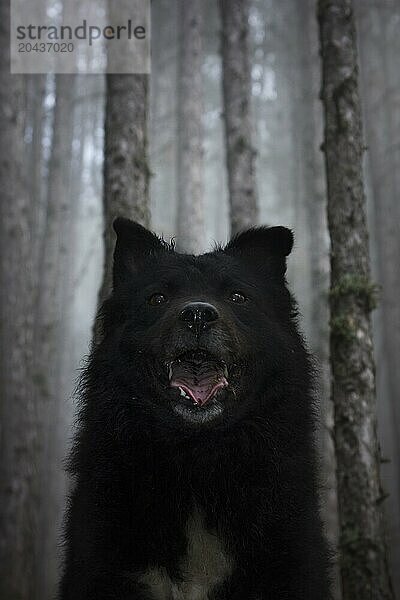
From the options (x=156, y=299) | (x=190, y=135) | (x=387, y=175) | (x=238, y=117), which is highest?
(x=387, y=175)

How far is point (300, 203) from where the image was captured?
2455 cm

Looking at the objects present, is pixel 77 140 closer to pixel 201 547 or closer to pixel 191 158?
pixel 191 158

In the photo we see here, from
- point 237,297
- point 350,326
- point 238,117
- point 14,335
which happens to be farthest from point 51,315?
point 237,297

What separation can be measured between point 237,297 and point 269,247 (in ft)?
1.97

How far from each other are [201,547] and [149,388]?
37.3 inches

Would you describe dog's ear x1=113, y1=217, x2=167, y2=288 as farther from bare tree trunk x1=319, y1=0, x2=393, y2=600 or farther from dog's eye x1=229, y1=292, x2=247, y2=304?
bare tree trunk x1=319, y1=0, x2=393, y2=600

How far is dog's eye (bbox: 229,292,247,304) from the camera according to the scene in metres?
4.05

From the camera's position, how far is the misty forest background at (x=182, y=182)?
23.7ft

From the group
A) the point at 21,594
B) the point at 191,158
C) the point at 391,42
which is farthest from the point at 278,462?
the point at 391,42

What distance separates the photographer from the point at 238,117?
10.2 meters

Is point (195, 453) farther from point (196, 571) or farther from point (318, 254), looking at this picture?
point (318, 254)

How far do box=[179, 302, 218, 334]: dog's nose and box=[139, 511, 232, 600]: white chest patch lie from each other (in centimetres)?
113

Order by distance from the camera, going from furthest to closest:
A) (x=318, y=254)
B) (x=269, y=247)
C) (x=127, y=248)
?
(x=318, y=254) → (x=269, y=247) → (x=127, y=248)

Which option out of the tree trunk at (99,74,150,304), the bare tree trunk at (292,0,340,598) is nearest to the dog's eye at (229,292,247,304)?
the tree trunk at (99,74,150,304)
